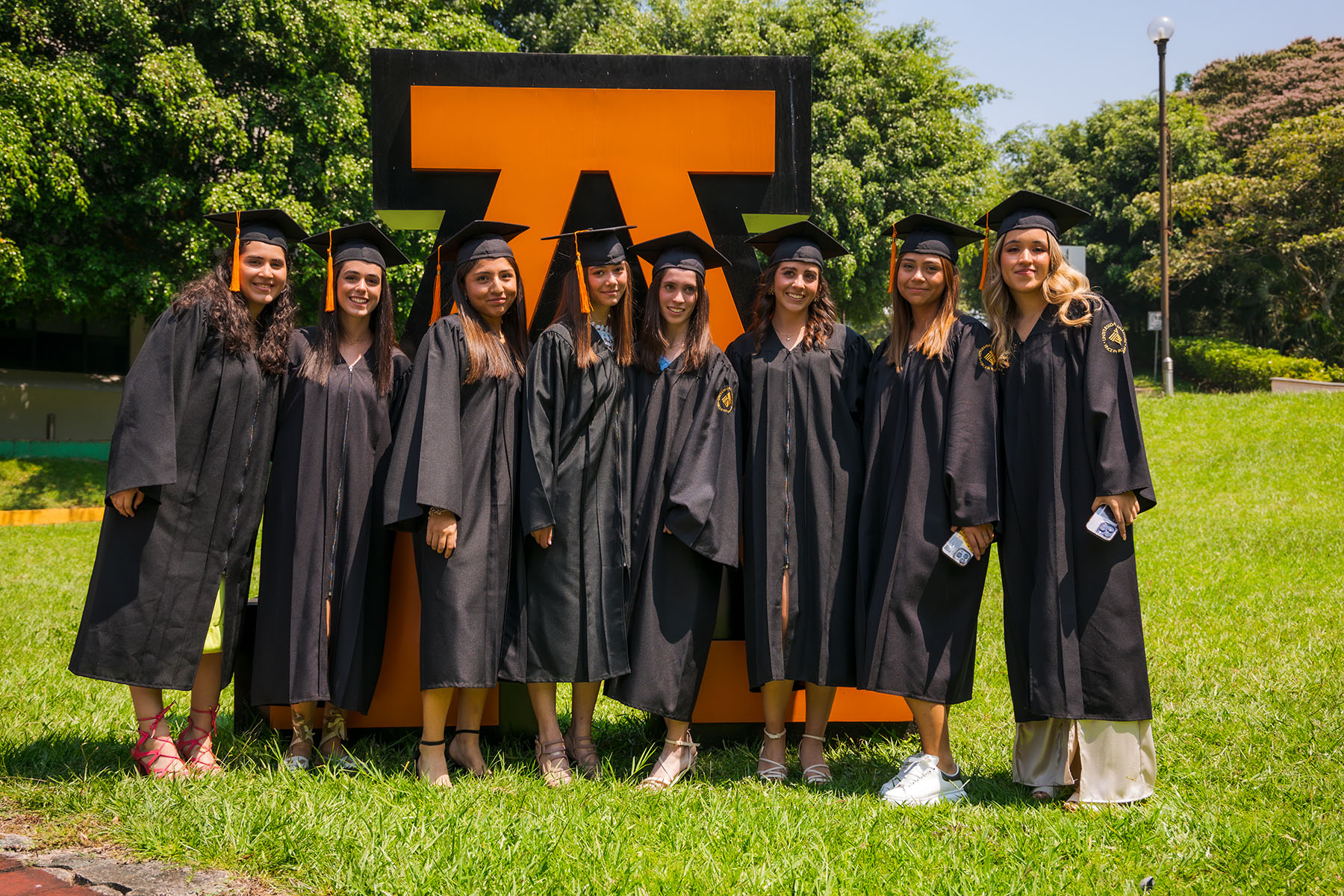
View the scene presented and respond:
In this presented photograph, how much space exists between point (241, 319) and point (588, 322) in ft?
4.60

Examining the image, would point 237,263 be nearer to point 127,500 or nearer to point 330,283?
point 330,283

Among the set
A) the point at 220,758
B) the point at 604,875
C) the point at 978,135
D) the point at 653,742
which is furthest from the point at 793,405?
the point at 978,135

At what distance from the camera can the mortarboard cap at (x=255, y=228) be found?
4.11m

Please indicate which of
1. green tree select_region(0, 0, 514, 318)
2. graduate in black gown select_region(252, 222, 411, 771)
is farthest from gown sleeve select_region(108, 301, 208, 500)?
green tree select_region(0, 0, 514, 318)

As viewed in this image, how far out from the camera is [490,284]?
418 cm

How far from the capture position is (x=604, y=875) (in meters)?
2.98

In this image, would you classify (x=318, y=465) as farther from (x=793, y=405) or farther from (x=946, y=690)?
(x=946, y=690)

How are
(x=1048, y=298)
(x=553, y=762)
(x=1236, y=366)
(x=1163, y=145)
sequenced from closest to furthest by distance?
1. (x=1048, y=298)
2. (x=553, y=762)
3. (x=1163, y=145)
4. (x=1236, y=366)

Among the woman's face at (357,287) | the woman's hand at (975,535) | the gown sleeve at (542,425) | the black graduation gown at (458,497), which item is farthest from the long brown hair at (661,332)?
the woman's hand at (975,535)

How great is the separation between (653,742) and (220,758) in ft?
6.17

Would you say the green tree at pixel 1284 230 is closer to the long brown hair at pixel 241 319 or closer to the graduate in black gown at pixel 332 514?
the graduate in black gown at pixel 332 514

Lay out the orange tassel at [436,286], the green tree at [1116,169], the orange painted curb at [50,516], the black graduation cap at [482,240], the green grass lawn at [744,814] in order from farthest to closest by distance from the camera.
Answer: the green tree at [1116,169], the orange painted curb at [50,516], the orange tassel at [436,286], the black graduation cap at [482,240], the green grass lawn at [744,814]

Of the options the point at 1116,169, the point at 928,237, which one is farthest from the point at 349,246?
the point at 1116,169

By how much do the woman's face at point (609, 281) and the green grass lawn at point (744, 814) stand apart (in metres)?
1.97
